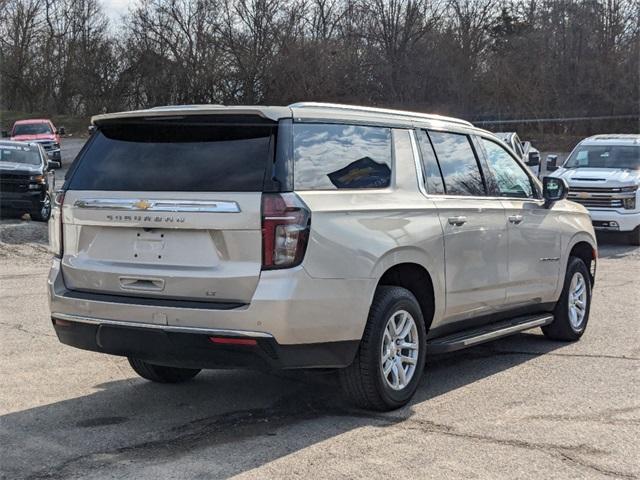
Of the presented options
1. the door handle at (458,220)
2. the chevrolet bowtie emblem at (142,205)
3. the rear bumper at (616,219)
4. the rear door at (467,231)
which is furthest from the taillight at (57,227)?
the rear bumper at (616,219)

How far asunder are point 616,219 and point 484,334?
428 inches

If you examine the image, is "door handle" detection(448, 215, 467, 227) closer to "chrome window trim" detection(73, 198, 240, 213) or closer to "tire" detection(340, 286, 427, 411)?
"tire" detection(340, 286, 427, 411)

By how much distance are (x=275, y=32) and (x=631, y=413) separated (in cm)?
4181

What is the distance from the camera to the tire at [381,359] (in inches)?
214

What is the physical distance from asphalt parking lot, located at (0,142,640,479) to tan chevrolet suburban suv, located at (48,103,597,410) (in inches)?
14.7

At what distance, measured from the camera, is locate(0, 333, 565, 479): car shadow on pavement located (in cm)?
479

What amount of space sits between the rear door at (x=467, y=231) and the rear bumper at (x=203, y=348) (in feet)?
4.31

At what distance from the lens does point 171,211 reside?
5.12 meters

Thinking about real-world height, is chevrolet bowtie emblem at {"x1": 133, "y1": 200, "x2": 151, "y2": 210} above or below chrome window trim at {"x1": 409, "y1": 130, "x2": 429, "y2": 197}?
below

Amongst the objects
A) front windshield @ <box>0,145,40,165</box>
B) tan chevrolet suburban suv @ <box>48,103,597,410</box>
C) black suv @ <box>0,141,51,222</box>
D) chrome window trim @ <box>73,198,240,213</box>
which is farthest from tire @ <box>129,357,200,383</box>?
front windshield @ <box>0,145,40,165</box>

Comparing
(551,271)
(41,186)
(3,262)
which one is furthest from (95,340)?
(41,186)

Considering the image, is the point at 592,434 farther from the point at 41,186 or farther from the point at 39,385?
the point at 41,186

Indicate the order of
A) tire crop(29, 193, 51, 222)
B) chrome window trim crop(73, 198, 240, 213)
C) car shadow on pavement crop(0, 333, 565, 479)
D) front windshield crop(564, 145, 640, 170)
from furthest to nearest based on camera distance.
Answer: tire crop(29, 193, 51, 222), front windshield crop(564, 145, 640, 170), chrome window trim crop(73, 198, 240, 213), car shadow on pavement crop(0, 333, 565, 479)

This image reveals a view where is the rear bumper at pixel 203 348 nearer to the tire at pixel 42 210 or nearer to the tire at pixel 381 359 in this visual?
the tire at pixel 381 359
